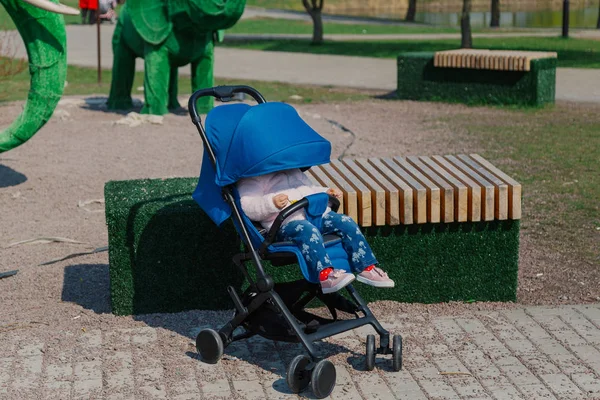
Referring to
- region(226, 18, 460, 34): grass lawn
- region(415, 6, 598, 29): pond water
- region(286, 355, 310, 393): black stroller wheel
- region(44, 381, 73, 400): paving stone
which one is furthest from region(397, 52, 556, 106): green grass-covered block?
region(415, 6, 598, 29): pond water

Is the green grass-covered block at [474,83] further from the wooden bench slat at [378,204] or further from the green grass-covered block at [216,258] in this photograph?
the wooden bench slat at [378,204]

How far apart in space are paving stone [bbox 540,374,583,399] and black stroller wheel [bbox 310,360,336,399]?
1020mm

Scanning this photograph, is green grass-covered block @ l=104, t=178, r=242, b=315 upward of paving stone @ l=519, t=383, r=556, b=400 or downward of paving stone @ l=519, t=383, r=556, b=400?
upward

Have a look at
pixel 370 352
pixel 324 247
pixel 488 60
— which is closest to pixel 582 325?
pixel 370 352

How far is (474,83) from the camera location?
47.4 feet

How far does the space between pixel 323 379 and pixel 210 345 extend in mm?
704

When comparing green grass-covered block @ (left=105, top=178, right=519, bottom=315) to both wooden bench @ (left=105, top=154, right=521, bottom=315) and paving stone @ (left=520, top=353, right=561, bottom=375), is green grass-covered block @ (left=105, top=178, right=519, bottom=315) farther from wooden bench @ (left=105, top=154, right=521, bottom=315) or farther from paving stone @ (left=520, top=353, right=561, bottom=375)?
paving stone @ (left=520, top=353, right=561, bottom=375)

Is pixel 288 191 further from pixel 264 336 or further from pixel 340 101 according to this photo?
pixel 340 101

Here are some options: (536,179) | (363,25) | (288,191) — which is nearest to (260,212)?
(288,191)

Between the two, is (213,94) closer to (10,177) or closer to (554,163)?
(10,177)

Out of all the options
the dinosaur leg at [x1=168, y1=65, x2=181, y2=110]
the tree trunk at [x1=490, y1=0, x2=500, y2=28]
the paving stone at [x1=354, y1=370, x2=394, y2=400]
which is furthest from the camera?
the tree trunk at [x1=490, y1=0, x2=500, y2=28]

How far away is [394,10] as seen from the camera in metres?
46.8

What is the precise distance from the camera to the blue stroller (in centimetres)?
501

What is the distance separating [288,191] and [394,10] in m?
42.6
